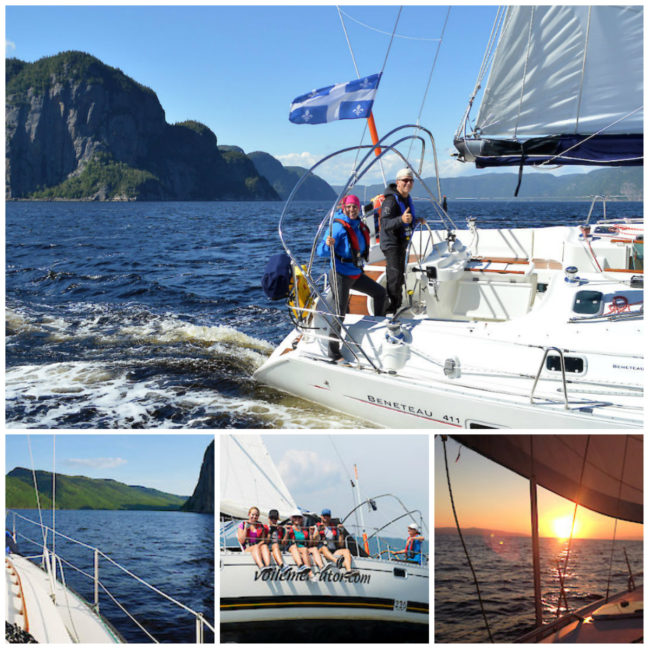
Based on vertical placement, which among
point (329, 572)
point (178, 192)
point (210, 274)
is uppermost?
point (178, 192)

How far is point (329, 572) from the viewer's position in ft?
12.8

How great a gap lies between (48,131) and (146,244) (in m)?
94.8

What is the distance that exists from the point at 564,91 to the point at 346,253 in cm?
311

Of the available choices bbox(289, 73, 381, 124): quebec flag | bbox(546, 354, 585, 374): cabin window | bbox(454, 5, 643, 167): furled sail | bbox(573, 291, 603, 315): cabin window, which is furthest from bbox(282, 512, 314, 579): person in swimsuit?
bbox(454, 5, 643, 167): furled sail

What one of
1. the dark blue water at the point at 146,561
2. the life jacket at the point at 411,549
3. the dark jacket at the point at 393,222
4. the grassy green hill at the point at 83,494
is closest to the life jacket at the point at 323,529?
the life jacket at the point at 411,549

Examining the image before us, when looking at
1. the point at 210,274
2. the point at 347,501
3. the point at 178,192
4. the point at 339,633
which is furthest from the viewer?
the point at 178,192

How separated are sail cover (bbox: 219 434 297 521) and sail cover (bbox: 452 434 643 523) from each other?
4.19ft

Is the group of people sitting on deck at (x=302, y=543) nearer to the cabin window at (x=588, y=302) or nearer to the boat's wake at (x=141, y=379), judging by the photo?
the boat's wake at (x=141, y=379)

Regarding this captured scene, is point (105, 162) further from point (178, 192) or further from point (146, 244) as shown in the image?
point (146, 244)

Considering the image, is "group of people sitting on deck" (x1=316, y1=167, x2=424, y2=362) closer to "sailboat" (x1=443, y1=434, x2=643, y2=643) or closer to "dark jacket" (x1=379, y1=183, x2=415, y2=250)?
"dark jacket" (x1=379, y1=183, x2=415, y2=250)

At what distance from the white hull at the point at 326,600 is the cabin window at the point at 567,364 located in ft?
7.52

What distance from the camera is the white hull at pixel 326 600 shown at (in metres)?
3.42

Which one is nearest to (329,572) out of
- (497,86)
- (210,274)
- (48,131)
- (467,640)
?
(467,640)

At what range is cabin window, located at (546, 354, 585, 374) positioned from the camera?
198 inches
